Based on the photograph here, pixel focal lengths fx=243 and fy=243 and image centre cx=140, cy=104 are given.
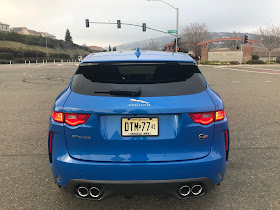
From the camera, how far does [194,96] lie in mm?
2234

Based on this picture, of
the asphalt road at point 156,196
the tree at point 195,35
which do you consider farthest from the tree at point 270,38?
the asphalt road at point 156,196

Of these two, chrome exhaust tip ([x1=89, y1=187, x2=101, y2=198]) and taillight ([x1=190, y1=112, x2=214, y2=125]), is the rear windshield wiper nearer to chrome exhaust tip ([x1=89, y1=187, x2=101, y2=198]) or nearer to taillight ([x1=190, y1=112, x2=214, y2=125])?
taillight ([x1=190, y1=112, x2=214, y2=125])

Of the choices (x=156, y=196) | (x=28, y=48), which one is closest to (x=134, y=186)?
(x=156, y=196)

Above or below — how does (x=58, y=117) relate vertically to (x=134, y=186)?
A: above

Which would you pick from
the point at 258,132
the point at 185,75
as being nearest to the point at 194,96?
the point at 185,75

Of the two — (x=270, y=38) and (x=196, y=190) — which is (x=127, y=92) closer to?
(x=196, y=190)

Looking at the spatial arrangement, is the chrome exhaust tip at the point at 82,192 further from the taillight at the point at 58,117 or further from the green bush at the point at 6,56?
the green bush at the point at 6,56

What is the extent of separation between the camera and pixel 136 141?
2.13m

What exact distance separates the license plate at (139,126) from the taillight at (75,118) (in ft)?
1.12

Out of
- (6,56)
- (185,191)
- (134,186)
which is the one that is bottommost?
(185,191)

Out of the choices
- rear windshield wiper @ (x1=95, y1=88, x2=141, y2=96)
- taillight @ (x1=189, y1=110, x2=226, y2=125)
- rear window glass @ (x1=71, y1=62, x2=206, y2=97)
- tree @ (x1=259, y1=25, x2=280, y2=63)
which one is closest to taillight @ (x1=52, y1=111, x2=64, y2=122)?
rear window glass @ (x1=71, y1=62, x2=206, y2=97)

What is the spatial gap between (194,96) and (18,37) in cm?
10296

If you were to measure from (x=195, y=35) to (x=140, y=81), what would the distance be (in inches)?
2743

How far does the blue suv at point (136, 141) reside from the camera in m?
2.11
